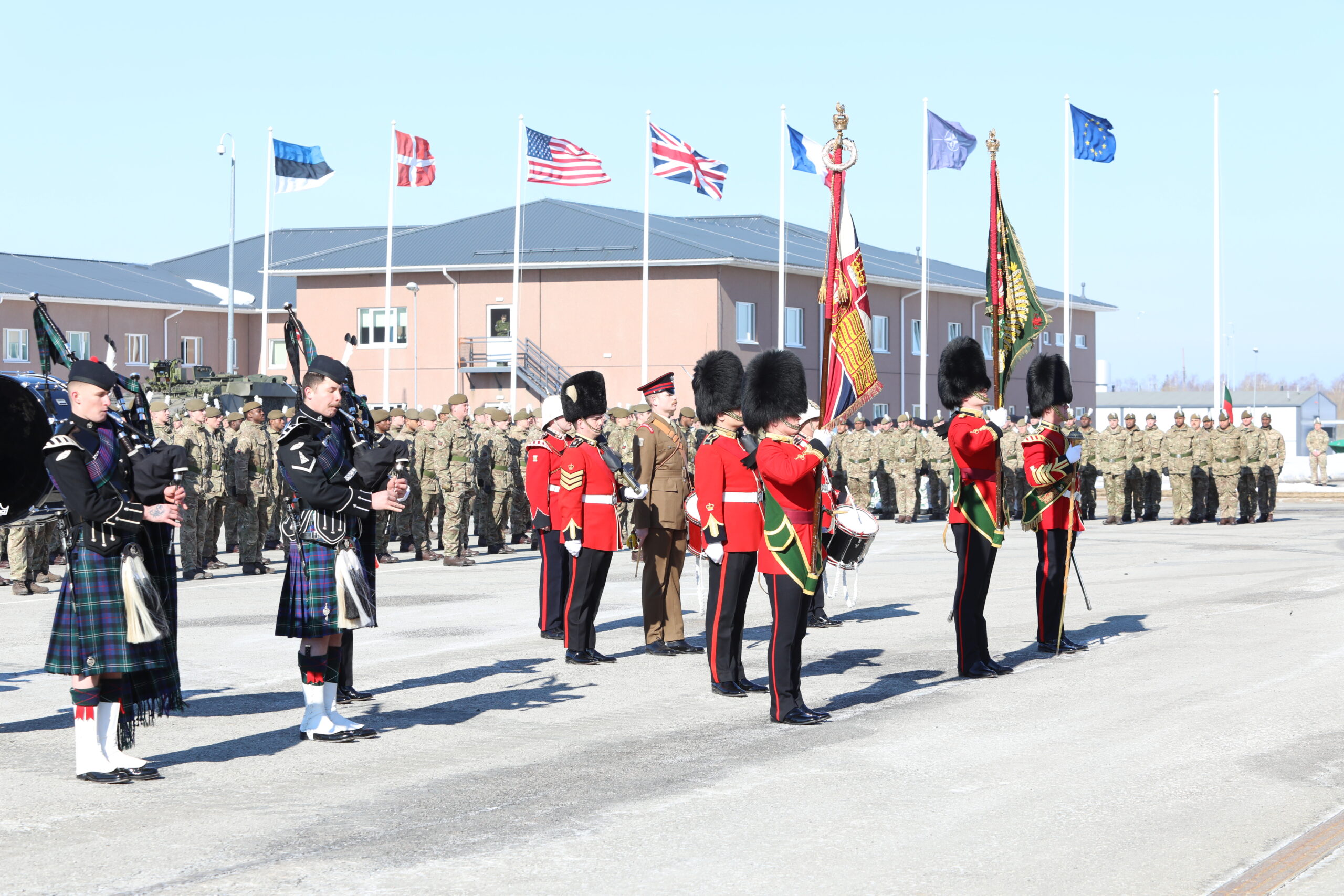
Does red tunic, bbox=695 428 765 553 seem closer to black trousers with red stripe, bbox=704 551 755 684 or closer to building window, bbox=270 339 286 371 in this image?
black trousers with red stripe, bbox=704 551 755 684

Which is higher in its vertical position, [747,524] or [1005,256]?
[1005,256]

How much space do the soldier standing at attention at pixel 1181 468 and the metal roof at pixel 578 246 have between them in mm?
20041

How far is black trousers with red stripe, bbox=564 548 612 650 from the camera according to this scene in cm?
1130

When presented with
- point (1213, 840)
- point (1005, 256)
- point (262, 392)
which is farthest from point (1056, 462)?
point (262, 392)

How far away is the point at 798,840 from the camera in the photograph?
20.7 ft

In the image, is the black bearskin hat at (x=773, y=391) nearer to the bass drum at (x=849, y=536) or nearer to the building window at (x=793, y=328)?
the bass drum at (x=849, y=536)

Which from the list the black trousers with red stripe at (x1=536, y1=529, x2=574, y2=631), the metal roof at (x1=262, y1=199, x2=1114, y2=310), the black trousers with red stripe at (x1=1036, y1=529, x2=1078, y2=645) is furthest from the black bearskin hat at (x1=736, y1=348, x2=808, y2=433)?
the metal roof at (x1=262, y1=199, x2=1114, y2=310)

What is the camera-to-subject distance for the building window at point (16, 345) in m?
53.9

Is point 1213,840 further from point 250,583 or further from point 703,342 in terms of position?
point 703,342

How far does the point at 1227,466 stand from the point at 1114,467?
81.4 inches

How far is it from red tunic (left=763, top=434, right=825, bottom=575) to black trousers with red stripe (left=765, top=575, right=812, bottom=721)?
0.35ft

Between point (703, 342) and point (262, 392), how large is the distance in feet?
55.0

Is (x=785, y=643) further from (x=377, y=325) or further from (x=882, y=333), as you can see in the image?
(x=882, y=333)

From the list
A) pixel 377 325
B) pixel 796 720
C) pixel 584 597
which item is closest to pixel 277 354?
pixel 377 325
